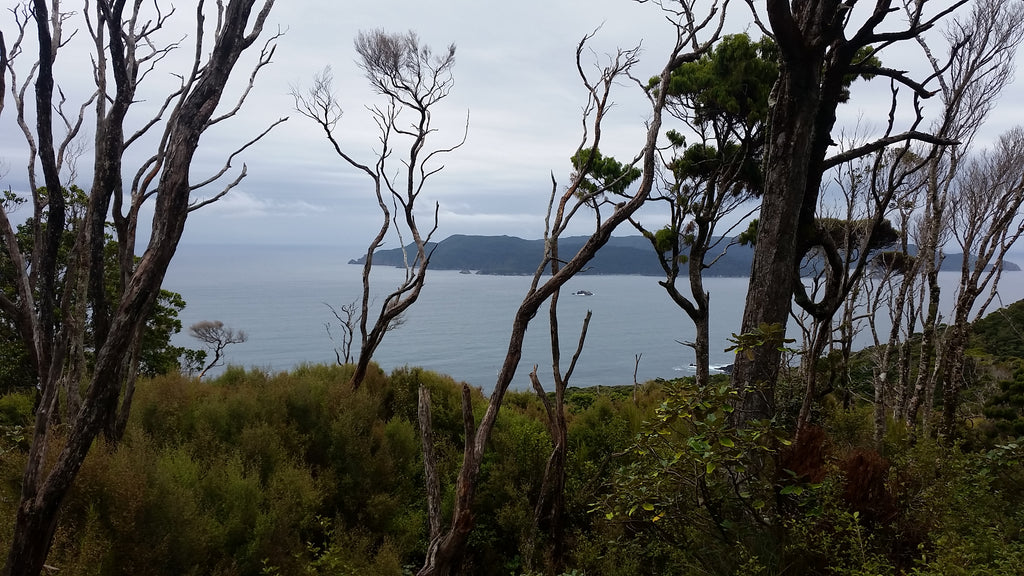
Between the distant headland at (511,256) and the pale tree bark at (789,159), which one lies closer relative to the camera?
the pale tree bark at (789,159)

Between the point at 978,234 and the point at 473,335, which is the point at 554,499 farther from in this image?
the point at 473,335

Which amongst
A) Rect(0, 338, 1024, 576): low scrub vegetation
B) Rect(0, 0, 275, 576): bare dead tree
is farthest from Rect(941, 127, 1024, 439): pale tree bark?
Rect(0, 0, 275, 576): bare dead tree

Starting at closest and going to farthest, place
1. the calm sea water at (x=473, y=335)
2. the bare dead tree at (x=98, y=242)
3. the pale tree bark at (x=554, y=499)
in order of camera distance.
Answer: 1. the bare dead tree at (x=98, y=242)
2. the pale tree bark at (x=554, y=499)
3. the calm sea water at (x=473, y=335)

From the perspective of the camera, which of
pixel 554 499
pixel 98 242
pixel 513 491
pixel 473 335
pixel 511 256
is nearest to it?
pixel 98 242

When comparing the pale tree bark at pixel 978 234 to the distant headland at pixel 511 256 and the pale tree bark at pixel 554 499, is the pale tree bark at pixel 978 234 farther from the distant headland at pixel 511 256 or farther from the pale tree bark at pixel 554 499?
the distant headland at pixel 511 256

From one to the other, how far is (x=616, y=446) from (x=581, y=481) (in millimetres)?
718

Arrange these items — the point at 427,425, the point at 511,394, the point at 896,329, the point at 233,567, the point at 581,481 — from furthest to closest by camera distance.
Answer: the point at 511,394, the point at 896,329, the point at 581,481, the point at 427,425, the point at 233,567

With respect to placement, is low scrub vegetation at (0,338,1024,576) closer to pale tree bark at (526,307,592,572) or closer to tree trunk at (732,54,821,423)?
pale tree bark at (526,307,592,572)

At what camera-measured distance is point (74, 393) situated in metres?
4.05

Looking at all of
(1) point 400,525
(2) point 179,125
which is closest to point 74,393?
(2) point 179,125

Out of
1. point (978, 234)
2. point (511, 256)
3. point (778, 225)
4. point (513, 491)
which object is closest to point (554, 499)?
point (513, 491)

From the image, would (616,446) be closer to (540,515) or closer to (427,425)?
(540,515)

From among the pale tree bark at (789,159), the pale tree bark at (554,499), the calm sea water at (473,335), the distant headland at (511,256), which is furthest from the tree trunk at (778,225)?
the distant headland at (511,256)

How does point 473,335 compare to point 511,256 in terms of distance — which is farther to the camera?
point 511,256
